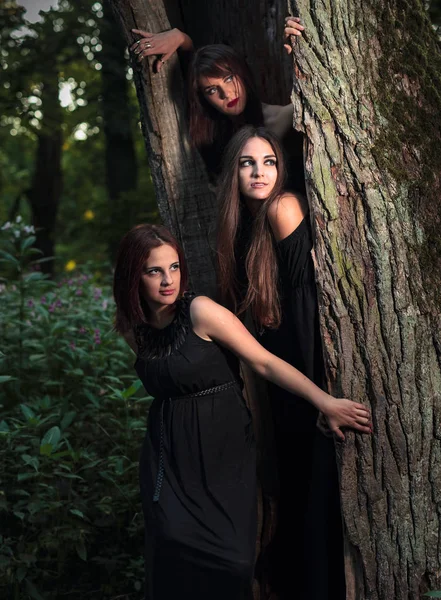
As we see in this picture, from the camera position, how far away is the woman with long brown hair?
11.0 feet

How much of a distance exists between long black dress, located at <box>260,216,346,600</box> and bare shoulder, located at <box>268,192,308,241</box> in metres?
0.03

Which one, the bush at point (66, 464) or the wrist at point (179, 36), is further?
the bush at point (66, 464)

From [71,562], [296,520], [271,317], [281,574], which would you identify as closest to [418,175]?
[271,317]

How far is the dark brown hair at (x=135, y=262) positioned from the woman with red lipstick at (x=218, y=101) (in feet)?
2.12

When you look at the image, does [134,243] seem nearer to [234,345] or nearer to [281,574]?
[234,345]

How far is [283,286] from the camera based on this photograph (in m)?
3.47

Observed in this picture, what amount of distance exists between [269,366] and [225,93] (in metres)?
1.46

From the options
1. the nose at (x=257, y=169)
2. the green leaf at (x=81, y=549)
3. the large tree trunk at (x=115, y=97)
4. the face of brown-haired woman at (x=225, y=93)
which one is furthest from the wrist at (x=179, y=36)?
the large tree trunk at (x=115, y=97)

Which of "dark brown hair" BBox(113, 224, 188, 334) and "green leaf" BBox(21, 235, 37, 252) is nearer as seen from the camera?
"dark brown hair" BBox(113, 224, 188, 334)

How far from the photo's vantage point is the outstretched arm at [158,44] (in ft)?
11.9

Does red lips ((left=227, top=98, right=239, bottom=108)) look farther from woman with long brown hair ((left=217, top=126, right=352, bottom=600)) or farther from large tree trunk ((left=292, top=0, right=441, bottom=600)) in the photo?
large tree trunk ((left=292, top=0, right=441, bottom=600))

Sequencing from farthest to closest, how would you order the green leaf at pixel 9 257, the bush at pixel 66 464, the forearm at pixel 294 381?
the green leaf at pixel 9 257
the bush at pixel 66 464
the forearm at pixel 294 381

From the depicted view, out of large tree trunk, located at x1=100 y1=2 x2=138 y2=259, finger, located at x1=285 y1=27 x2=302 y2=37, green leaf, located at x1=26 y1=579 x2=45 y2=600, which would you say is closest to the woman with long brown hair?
finger, located at x1=285 y1=27 x2=302 y2=37

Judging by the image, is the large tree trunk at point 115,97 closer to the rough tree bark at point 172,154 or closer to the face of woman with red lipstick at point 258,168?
the rough tree bark at point 172,154
